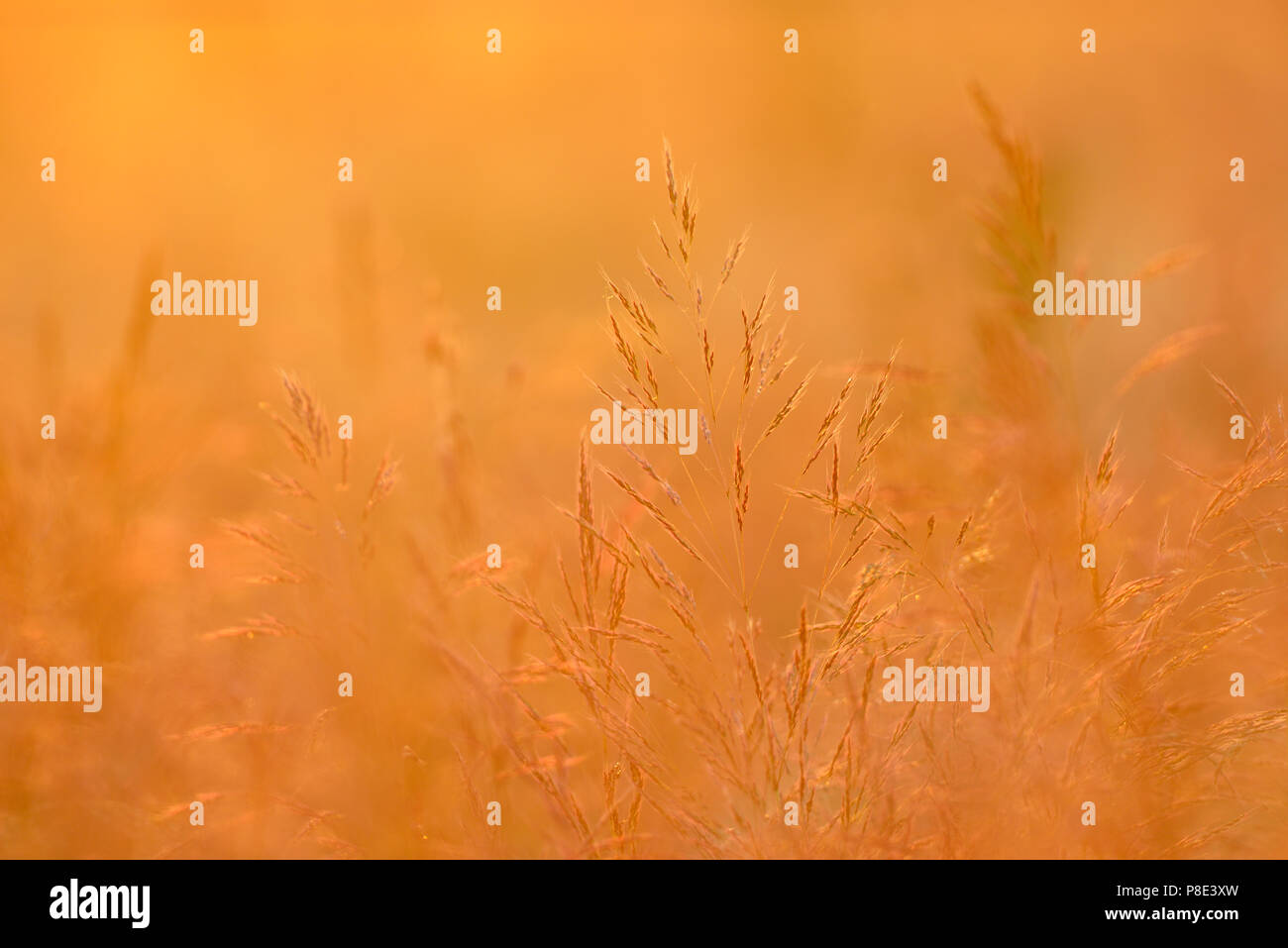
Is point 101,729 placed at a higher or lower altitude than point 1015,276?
lower

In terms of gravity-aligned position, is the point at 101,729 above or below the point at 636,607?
below

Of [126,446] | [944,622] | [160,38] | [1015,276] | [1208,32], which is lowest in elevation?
[944,622]

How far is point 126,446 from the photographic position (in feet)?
7.09

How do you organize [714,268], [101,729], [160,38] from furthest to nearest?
[160,38], [714,268], [101,729]

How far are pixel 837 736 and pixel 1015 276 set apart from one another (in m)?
1.03

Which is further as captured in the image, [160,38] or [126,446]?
[160,38]

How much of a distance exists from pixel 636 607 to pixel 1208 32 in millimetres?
3739
